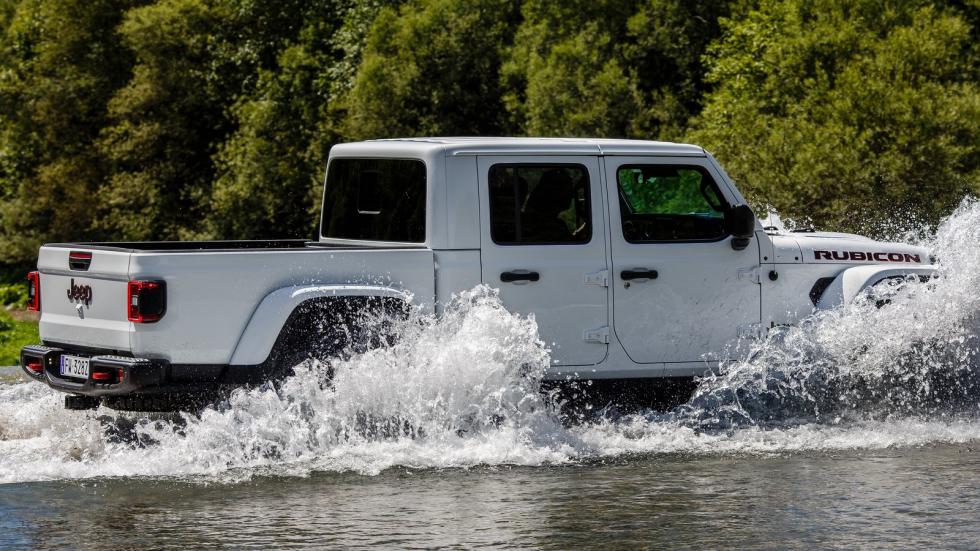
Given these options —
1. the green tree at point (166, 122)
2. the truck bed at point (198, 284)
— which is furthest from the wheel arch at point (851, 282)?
the green tree at point (166, 122)

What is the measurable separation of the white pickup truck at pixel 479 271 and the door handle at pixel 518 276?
12 millimetres

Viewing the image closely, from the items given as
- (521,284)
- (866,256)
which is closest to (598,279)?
(521,284)

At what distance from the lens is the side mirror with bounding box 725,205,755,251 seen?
9.42m

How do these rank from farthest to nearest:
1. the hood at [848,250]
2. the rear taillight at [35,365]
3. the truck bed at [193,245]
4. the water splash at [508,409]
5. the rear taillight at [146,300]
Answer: the hood at [848,250] → the rear taillight at [35,365] → the truck bed at [193,245] → the water splash at [508,409] → the rear taillight at [146,300]

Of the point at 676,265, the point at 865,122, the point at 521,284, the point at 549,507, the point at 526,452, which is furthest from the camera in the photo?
the point at 865,122

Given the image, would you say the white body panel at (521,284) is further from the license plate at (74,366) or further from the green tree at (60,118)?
the green tree at (60,118)

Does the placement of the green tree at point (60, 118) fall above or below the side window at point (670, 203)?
above

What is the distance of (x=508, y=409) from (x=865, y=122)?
1818cm

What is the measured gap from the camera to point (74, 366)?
859 centimetres

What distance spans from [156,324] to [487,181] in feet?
7.37

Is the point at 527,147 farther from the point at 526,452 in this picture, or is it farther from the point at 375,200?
the point at 526,452

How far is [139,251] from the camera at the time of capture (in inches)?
323

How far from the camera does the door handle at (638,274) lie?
9.29m

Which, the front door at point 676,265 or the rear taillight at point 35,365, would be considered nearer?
the rear taillight at point 35,365
